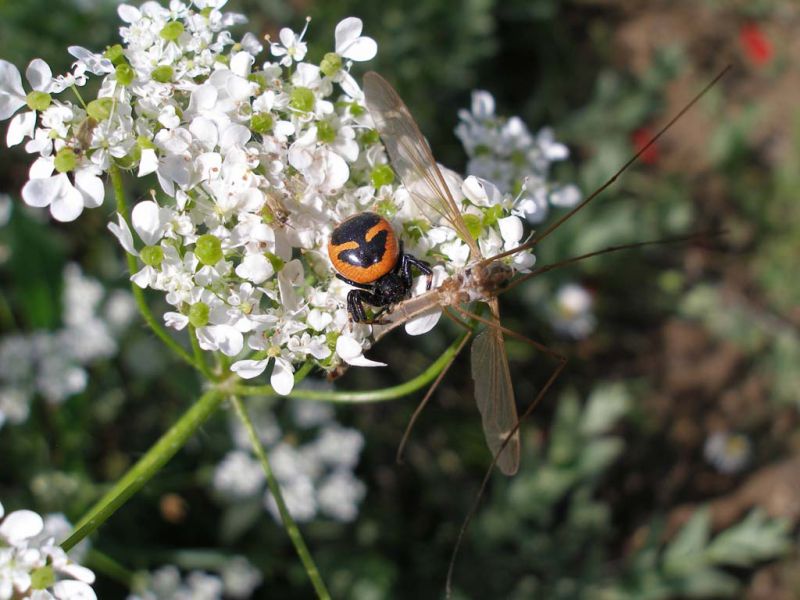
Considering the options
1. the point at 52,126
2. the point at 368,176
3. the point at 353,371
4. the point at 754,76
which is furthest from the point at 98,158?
the point at 754,76

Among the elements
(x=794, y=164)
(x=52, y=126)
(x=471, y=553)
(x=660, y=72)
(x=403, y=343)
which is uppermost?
(x=794, y=164)

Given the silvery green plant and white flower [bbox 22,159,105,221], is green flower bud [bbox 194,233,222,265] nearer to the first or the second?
the silvery green plant

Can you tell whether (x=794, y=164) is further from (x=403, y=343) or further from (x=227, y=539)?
(x=227, y=539)

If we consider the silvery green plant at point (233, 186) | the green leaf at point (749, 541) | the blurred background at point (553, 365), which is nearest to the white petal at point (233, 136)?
the silvery green plant at point (233, 186)

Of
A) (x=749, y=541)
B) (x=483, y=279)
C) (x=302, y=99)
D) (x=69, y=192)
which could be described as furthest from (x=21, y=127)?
(x=749, y=541)

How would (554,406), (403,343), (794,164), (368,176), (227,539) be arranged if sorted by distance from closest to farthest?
(368,176), (227,539), (403,343), (554,406), (794,164)

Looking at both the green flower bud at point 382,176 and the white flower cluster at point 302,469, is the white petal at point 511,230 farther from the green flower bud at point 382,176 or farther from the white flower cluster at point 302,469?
the white flower cluster at point 302,469

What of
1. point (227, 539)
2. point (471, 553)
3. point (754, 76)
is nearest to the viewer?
point (227, 539)

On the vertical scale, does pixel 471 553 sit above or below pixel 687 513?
below

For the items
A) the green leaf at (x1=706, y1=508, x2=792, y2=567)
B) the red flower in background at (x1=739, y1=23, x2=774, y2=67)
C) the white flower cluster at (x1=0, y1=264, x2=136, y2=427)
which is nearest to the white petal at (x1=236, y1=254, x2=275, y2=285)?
the white flower cluster at (x1=0, y1=264, x2=136, y2=427)
